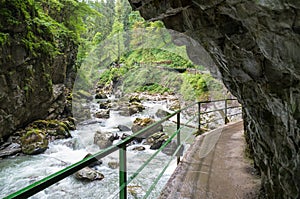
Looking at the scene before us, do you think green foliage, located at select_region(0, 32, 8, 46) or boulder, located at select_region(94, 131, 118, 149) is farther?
boulder, located at select_region(94, 131, 118, 149)

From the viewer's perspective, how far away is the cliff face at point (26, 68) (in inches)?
320

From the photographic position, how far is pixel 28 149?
24.7ft

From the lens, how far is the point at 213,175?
3.01m

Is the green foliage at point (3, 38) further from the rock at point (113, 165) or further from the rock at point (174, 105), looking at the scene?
the rock at point (174, 105)

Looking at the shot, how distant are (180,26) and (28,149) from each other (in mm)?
6865

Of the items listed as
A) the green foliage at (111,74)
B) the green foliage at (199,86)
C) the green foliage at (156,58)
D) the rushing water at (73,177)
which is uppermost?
the green foliage at (156,58)

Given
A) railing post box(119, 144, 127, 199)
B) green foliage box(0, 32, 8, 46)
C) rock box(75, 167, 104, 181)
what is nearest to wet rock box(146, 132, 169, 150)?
rock box(75, 167, 104, 181)

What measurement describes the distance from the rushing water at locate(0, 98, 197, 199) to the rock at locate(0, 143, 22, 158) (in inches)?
8.6

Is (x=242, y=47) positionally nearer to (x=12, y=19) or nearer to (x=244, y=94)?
(x=244, y=94)

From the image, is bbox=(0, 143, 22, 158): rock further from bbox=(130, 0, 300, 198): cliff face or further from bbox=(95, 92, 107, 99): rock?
bbox=(95, 92, 107, 99): rock

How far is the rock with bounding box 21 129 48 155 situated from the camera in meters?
7.54

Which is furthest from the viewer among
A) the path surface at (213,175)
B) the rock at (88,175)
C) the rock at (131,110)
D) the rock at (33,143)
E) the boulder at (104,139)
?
the rock at (131,110)

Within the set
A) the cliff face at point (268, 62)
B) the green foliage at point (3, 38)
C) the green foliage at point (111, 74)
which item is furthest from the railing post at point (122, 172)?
the green foliage at point (111, 74)

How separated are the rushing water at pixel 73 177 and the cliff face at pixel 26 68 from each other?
1820 mm
